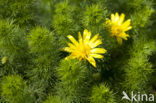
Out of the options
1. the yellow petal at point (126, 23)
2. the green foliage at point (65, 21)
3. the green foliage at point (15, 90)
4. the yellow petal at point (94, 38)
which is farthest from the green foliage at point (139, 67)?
the green foliage at point (15, 90)

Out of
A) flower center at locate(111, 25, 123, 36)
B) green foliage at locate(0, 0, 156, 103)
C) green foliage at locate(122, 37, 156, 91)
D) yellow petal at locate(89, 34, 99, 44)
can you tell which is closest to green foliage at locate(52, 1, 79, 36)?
green foliage at locate(0, 0, 156, 103)

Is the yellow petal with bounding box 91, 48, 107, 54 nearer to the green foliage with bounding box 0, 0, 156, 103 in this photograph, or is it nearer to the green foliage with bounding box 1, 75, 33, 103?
the green foliage with bounding box 0, 0, 156, 103

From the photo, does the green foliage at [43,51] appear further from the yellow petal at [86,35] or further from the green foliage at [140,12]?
the green foliage at [140,12]

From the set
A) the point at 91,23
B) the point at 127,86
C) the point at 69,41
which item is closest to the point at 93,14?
the point at 91,23

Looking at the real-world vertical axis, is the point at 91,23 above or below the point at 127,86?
above

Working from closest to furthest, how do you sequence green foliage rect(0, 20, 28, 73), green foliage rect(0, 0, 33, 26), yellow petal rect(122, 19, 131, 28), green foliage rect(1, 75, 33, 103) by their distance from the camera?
green foliage rect(1, 75, 33, 103), green foliage rect(0, 20, 28, 73), green foliage rect(0, 0, 33, 26), yellow petal rect(122, 19, 131, 28)

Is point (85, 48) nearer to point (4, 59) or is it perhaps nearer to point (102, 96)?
point (102, 96)

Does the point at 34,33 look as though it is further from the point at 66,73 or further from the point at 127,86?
the point at 127,86
